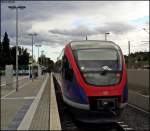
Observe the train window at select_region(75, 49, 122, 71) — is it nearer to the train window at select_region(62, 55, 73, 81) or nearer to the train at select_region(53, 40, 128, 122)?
the train at select_region(53, 40, 128, 122)

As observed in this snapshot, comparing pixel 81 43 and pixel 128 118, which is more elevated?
pixel 81 43

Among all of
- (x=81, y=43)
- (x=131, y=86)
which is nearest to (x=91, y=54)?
(x=81, y=43)

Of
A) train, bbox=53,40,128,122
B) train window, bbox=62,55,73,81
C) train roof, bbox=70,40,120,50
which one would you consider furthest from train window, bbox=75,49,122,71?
train window, bbox=62,55,73,81

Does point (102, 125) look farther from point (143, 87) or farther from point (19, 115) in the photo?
point (143, 87)

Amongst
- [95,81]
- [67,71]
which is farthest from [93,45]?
[95,81]

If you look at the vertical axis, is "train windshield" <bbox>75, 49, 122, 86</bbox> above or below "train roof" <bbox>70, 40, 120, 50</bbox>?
below

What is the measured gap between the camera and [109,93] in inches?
484

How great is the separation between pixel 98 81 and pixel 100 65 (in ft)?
2.58

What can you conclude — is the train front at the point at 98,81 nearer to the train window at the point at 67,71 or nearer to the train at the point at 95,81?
the train at the point at 95,81

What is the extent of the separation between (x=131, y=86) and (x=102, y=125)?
88.5ft

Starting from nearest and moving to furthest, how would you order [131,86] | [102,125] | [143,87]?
[102,125] < [143,87] < [131,86]

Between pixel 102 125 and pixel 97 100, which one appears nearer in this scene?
pixel 97 100

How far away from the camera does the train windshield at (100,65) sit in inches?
500

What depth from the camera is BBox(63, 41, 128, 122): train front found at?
39.9 ft
